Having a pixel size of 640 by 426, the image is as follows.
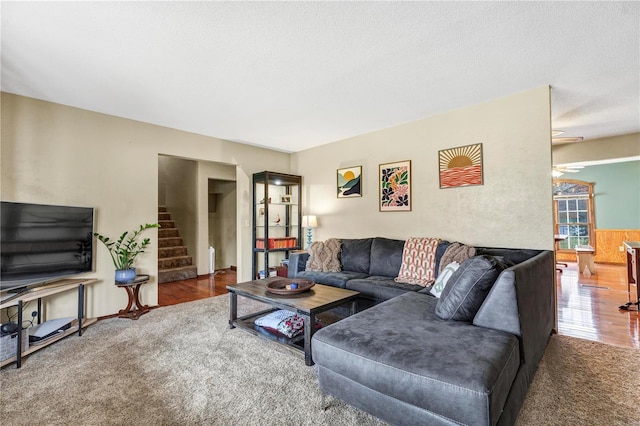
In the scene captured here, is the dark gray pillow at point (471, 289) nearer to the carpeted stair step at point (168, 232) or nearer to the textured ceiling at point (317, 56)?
the textured ceiling at point (317, 56)

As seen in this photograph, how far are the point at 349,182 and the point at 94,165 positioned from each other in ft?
11.4

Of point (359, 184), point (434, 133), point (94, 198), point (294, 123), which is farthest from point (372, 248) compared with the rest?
point (94, 198)

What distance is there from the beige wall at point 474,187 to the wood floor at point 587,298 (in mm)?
1062

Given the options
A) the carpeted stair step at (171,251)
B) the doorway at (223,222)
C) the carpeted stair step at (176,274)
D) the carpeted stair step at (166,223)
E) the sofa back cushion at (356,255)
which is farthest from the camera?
the doorway at (223,222)

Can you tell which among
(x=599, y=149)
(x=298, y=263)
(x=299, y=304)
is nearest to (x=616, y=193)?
(x=599, y=149)

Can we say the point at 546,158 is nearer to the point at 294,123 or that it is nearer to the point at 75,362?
the point at 294,123

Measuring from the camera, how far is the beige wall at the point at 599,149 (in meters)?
4.41

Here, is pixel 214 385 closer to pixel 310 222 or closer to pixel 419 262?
pixel 419 262

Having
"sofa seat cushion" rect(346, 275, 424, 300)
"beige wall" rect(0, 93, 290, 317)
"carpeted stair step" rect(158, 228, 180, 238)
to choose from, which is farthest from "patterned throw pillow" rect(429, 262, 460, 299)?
"carpeted stair step" rect(158, 228, 180, 238)

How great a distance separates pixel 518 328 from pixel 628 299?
3796 mm

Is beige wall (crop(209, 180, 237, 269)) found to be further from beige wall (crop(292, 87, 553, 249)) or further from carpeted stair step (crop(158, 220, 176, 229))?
beige wall (crop(292, 87, 553, 249))

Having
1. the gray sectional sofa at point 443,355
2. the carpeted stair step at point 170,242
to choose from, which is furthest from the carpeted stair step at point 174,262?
the gray sectional sofa at point 443,355

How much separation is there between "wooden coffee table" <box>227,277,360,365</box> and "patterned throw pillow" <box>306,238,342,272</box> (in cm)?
86

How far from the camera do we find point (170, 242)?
6262mm
